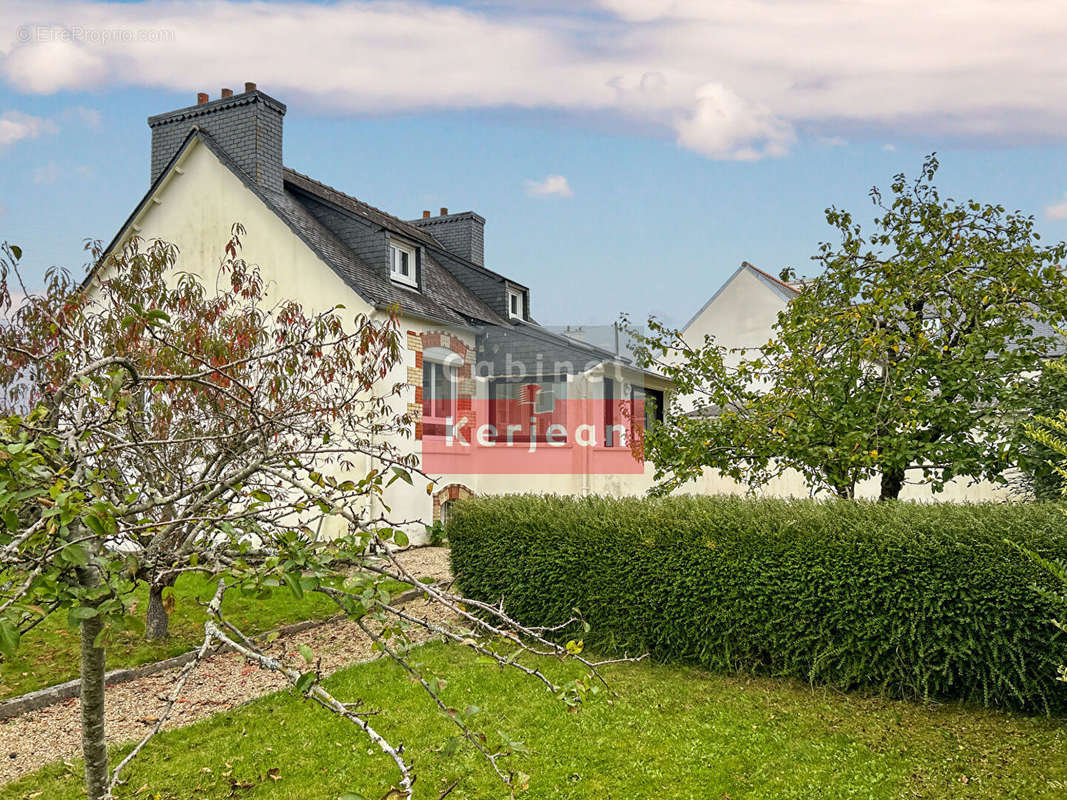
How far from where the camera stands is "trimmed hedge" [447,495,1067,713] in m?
6.44

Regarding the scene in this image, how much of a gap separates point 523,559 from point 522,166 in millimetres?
8240

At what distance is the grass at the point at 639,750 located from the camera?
17.4 feet

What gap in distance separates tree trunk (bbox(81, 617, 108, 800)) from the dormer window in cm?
1963

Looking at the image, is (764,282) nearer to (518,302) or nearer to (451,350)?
(518,302)

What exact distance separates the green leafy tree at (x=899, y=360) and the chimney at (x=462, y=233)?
46.3 feet

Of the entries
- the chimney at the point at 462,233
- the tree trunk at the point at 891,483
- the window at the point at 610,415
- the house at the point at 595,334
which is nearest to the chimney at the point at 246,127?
the chimney at the point at 462,233

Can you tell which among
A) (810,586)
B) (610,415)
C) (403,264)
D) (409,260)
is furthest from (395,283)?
(810,586)

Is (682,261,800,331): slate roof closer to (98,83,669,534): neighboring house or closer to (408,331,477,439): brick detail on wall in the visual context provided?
(98,83,669,534): neighboring house

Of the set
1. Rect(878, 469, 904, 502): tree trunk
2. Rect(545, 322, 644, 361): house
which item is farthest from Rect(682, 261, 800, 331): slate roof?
Rect(878, 469, 904, 502): tree trunk

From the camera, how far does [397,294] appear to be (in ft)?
52.5

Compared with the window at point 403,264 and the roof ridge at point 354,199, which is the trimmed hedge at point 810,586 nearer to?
the window at point 403,264

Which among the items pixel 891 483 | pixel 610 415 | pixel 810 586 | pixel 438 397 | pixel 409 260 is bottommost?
pixel 810 586

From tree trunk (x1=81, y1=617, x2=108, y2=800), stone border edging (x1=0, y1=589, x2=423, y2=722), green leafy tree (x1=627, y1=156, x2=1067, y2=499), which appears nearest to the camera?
tree trunk (x1=81, y1=617, x2=108, y2=800)

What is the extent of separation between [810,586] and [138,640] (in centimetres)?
767
